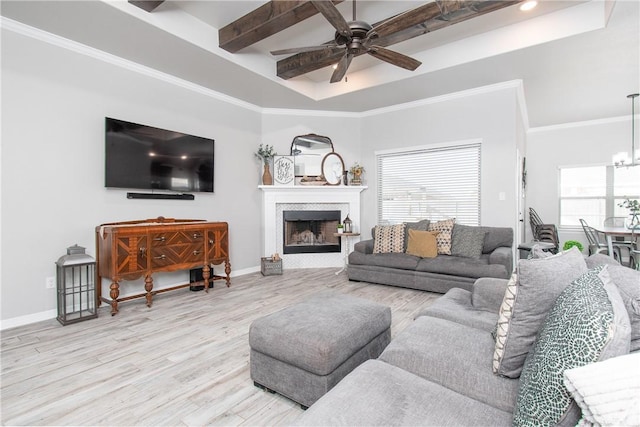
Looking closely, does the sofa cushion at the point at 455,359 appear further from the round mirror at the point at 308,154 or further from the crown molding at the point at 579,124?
the crown molding at the point at 579,124

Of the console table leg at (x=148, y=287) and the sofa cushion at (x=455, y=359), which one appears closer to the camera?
the sofa cushion at (x=455, y=359)

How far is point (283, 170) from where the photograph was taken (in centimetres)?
543

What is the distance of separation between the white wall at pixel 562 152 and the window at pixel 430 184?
3451mm

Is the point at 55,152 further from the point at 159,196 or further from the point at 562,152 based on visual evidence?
the point at 562,152

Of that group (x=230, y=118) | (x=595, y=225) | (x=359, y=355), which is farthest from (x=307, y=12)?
(x=595, y=225)

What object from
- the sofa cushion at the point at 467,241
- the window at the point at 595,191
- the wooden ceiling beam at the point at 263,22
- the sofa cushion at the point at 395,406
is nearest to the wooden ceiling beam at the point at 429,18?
the wooden ceiling beam at the point at 263,22

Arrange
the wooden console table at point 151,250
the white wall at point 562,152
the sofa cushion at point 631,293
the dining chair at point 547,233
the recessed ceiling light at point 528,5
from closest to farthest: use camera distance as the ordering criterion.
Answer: the sofa cushion at point 631,293 < the recessed ceiling light at point 528,5 < the wooden console table at point 151,250 < the dining chair at point 547,233 < the white wall at point 562,152

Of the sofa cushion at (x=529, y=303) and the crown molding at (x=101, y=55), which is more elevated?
the crown molding at (x=101, y=55)

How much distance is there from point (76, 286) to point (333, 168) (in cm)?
401

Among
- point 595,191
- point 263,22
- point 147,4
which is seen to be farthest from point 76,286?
point 595,191

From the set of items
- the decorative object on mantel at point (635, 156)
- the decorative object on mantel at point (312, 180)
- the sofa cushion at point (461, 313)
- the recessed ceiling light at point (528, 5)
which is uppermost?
the recessed ceiling light at point (528, 5)

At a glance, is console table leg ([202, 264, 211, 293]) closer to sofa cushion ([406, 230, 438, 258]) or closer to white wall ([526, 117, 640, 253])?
sofa cushion ([406, 230, 438, 258])

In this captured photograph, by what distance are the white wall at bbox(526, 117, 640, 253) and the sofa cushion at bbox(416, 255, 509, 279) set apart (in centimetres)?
429

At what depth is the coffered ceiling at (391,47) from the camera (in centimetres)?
294
